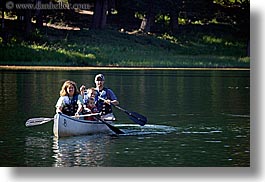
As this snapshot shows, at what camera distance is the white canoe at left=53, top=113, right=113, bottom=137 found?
35.0ft

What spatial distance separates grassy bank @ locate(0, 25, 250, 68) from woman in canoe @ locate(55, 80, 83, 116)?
126 cm

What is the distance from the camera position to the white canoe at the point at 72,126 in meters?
10.7

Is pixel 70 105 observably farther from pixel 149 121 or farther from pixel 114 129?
pixel 149 121

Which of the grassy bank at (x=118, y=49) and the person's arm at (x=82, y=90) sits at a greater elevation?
the grassy bank at (x=118, y=49)

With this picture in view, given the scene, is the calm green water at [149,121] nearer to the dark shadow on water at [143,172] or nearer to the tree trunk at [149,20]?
the dark shadow on water at [143,172]

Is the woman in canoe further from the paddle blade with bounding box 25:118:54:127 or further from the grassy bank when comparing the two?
the grassy bank

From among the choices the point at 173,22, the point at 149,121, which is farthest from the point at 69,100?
the point at 173,22

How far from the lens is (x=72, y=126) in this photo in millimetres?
10828

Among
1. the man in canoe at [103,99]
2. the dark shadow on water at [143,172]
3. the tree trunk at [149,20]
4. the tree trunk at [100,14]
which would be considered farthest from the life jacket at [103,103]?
the dark shadow on water at [143,172]

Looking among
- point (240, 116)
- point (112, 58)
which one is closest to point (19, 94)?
point (112, 58)

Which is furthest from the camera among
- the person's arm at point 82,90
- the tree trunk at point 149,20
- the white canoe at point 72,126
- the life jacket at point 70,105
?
the tree trunk at point 149,20

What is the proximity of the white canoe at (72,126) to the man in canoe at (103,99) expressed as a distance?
283mm

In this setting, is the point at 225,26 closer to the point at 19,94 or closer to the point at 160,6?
the point at 160,6

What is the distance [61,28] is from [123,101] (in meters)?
1.45
